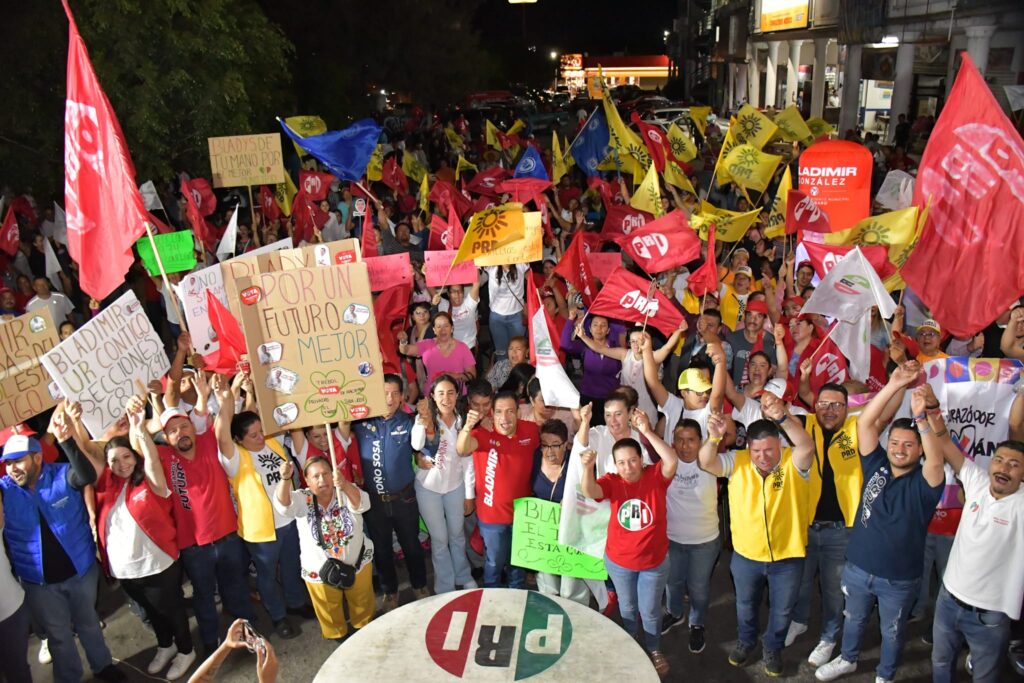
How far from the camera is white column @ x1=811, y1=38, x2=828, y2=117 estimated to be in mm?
35438

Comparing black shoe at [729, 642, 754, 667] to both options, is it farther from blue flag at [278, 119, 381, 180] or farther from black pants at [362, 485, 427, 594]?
blue flag at [278, 119, 381, 180]

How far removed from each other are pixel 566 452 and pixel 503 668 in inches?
69.3

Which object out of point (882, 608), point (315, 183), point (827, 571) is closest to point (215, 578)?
point (827, 571)

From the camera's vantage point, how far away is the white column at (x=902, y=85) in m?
26.8

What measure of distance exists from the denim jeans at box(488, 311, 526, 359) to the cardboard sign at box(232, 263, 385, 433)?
4.01m

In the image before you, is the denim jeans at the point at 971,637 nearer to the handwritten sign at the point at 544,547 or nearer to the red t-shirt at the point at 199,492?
the handwritten sign at the point at 544,547

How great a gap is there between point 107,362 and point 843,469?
490 centimetres

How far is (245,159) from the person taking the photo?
37.3ft

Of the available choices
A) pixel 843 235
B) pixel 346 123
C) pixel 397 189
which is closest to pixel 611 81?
pixel 346 123

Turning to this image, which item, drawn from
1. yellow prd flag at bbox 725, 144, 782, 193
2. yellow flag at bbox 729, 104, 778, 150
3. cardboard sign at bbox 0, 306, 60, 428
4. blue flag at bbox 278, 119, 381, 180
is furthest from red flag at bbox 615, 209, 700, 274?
yellow flag at bbox 729, 104, 778, 150

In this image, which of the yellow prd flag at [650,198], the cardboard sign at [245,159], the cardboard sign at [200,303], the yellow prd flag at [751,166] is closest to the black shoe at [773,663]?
the cardboard sign at [200,303]

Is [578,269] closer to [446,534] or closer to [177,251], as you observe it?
[446,534]

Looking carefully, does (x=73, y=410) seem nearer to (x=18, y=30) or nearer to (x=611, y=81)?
(x=18, y=30)

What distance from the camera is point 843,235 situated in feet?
25.2
